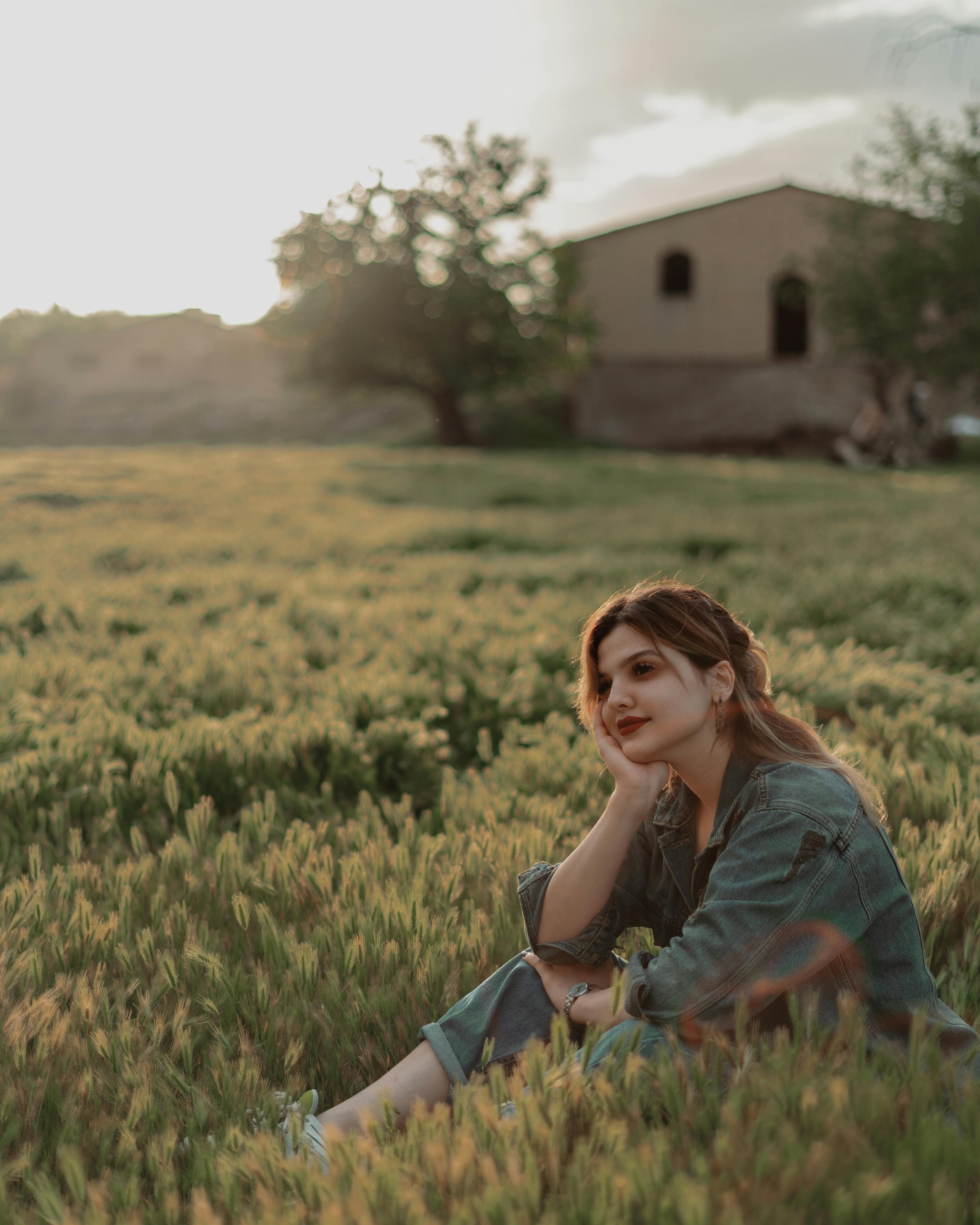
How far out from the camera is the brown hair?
206cm

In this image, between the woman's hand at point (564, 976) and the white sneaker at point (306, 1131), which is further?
the woman's hand at point (564, 976)

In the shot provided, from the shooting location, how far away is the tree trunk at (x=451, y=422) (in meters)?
34.9

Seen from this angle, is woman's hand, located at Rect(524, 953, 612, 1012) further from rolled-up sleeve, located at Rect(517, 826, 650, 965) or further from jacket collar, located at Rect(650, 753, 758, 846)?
jacket collar, located at Rect(650, 753, 758, 846)

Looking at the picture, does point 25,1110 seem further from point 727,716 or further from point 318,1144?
point 727,716

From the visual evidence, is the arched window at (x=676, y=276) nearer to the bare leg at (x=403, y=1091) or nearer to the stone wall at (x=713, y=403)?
the stone wall at (x=713, y=403)

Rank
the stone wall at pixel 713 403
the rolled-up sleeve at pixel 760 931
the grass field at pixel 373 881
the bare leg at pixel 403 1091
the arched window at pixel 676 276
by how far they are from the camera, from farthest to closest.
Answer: the arched window at pixel 676 276
the stone wall at pixel 713 403
the bare leg at pixel 403 1091
the rolled-up sleeve at pixel 760 931
the grass field at pixel 373 881

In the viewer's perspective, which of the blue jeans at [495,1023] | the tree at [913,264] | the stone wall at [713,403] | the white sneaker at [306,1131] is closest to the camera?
the white sneaker at [306,1131]

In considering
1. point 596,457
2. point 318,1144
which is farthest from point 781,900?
point 596,457

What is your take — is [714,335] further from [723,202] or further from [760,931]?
[760,931]

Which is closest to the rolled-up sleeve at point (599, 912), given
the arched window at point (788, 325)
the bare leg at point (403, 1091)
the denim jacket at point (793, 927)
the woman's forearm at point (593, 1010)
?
the woman's forearm at point (593, 1010)

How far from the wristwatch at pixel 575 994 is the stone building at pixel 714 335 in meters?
35.3

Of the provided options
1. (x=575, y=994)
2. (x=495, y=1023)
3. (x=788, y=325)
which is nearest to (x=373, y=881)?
(x=495, y=1023)

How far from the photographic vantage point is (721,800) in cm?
206

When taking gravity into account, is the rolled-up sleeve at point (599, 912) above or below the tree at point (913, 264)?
below
